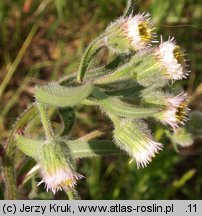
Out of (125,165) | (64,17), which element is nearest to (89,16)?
(64,17)

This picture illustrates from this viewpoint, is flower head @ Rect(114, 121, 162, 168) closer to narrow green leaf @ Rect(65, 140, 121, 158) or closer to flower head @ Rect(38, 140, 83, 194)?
narrow green leaf @ Rect(65, 140, 121, 158)

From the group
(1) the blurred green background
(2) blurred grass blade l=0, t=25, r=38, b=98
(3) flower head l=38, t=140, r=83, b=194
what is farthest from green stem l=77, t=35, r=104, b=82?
(2) blurred grass blade l=0, t=25, r=38, b=98

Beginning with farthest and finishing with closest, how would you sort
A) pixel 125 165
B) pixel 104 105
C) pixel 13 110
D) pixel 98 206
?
pixel 13 110
pixel 125 165
pixel 98 206
pixel 104 105

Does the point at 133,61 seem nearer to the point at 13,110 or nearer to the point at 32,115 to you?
the point at 32,115

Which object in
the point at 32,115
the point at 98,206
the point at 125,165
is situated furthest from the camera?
the point at 125,165

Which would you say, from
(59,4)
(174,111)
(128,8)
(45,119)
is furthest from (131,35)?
(59,4)

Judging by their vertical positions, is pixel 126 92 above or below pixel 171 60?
below

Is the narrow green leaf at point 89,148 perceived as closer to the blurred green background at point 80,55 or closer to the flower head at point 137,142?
the flower head at point 137,142

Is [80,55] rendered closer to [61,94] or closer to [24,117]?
[24,117]
